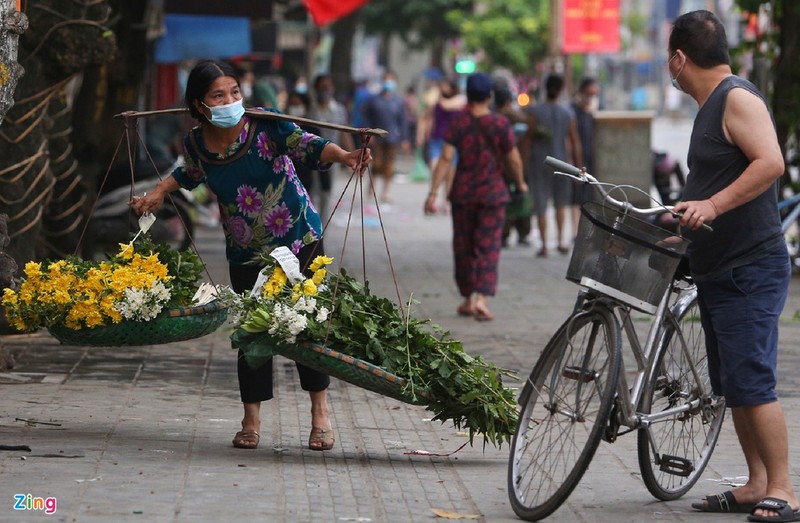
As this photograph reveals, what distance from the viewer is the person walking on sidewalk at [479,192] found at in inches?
446

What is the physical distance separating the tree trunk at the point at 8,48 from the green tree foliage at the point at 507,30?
35.7 meters

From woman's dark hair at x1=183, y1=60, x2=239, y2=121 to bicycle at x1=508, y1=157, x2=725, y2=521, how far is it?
1.63 metres

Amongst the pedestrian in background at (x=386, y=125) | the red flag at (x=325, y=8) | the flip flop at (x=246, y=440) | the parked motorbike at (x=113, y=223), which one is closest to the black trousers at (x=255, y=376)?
the flip flop at (x=246, y=440)

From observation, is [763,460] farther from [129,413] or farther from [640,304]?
[129,413]

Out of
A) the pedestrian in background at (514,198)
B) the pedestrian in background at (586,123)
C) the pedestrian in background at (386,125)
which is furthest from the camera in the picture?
the pedestrian in background at (386,125)

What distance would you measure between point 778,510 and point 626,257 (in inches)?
40.7

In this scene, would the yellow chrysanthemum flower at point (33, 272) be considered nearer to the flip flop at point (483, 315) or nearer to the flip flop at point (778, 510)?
the flip flop at point (778, 510)

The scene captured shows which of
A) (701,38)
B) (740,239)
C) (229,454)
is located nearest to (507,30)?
(229,454)

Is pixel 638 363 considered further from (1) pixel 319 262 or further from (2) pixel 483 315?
(2) pixel 483 315

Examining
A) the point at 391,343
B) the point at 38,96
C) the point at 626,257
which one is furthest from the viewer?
the point at 38,96

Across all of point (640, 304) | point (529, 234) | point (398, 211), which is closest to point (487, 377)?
point (640, 304)

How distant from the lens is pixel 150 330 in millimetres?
6195

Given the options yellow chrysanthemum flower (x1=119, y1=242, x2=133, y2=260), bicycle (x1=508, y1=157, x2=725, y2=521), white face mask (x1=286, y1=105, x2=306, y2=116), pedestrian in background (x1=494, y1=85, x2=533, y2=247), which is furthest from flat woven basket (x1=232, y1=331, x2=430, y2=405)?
white face mask (x1=286, y1=105, x2=306, y2=116)

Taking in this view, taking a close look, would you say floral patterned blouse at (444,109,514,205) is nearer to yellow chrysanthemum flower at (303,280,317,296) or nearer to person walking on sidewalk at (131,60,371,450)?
person walking on sidewalk at (131,60,371,450)
